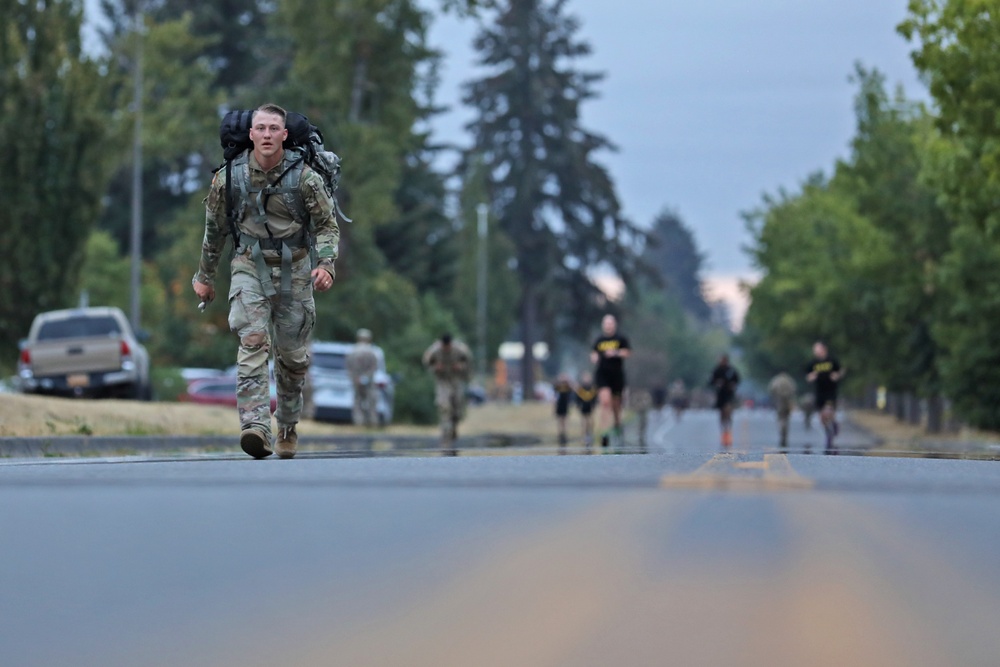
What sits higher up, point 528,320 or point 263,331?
point 528,320

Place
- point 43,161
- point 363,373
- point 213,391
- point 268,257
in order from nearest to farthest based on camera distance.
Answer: point 268,257, point 363,373, point 43,161, point 213,391

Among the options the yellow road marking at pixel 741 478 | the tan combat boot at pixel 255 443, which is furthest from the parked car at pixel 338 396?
the yellow road marking at pixel 741 478

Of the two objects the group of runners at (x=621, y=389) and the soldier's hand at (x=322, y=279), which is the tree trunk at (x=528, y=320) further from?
the soldier's hand at (x=322, y=279)

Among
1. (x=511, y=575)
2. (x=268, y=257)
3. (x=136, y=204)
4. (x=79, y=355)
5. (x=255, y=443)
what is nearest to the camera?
(x=511, y=575)

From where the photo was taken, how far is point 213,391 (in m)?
43.8

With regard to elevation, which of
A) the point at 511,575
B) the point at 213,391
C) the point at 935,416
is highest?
the point at 213,391

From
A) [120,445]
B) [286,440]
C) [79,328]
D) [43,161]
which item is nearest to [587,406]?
[79,328]

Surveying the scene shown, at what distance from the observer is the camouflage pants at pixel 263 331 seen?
9.03 metres

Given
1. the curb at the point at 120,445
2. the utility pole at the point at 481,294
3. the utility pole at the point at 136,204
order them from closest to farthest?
the curb at the point at 120,445 → the utility pole at the point at 136,204 → the utility pole at the point at 481,294

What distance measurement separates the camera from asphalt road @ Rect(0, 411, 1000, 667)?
5.45 metres

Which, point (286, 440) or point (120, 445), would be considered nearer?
point (286, 440)

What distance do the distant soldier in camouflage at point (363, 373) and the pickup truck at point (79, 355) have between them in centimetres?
371

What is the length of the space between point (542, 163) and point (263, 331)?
8060cm

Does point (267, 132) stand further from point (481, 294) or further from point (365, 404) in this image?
point (481, 294)
